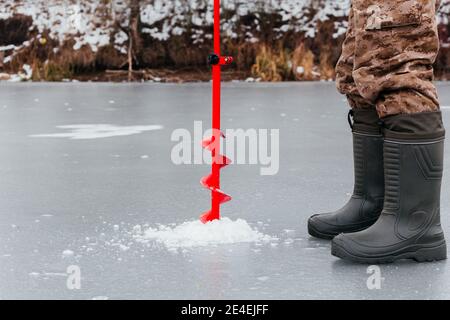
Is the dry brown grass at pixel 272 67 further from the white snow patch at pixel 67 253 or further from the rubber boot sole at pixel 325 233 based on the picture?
the white snow patch at pixel 67 253

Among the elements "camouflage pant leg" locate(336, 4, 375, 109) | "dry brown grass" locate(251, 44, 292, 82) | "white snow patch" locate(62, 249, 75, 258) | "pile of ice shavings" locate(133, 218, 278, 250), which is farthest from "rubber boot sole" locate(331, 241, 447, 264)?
"dry brown grass" locate(251, 44, 292, 82)

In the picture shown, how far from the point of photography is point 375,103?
323 cm

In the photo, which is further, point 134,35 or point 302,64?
point 134,35

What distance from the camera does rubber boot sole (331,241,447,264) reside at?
10.2 feet

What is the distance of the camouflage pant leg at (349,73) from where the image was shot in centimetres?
341

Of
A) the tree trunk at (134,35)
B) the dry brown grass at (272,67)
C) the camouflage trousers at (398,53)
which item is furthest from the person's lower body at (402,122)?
the tree trunk at (134,35)


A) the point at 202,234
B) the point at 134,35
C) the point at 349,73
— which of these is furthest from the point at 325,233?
the point at 134,35

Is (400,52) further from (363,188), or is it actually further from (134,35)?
(134,35)

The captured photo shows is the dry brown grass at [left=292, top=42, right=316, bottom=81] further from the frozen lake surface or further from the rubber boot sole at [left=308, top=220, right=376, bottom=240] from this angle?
Result: the rubber boot sole at [left=308, top=220, right=376, bottom=240]

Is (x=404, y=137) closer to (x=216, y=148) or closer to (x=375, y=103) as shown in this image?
(x=375, y=103)

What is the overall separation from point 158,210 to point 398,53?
4.82 feet

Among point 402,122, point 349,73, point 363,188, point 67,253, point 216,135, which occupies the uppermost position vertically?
point 349,73

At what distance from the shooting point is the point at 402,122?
313cm
